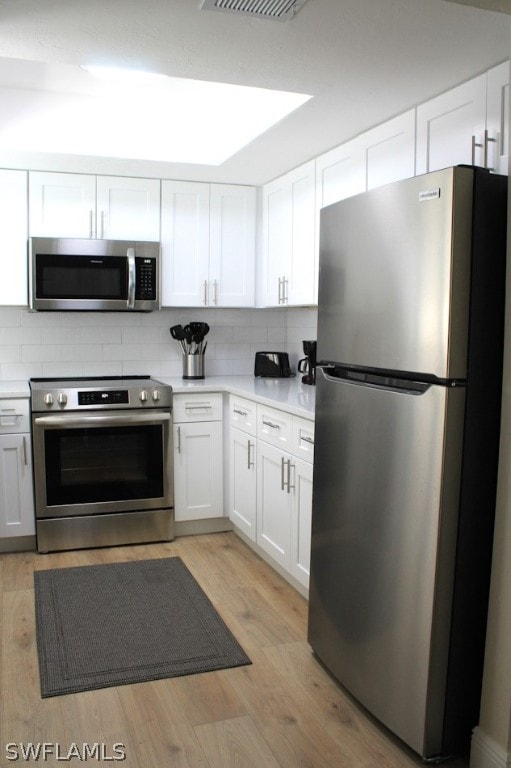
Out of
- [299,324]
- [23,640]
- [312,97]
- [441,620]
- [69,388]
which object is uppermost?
[312,97]

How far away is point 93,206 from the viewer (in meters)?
4.14

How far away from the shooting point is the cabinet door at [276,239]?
4043 mm

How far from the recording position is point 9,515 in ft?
12.6

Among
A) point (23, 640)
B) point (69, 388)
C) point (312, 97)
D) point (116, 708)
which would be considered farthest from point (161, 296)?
point (116, 708)

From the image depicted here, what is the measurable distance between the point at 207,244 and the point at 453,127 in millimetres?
2227

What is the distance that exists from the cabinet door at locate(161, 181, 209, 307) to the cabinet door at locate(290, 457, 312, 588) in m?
1.68

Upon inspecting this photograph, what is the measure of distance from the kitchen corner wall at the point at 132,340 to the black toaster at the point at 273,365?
0.22 metres

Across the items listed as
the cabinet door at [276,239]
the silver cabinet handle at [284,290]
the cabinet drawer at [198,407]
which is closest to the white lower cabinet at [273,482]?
the cabinet drawer at [198,407]

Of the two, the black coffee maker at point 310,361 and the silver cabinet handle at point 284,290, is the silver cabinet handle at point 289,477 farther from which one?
the silver cabinet handle at point 284,290

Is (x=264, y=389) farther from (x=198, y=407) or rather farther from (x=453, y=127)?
(x=453, y=127)

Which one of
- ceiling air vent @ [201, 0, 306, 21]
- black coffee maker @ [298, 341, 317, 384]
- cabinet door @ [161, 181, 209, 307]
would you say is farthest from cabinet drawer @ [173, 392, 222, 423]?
ceiling air vent @ [201, 0, 306, 21]

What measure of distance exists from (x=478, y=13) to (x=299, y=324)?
112 inches

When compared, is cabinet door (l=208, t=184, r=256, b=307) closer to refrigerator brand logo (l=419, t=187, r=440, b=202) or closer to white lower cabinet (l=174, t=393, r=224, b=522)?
white lower cabinet (l=174, t=393, r=224, b=522)

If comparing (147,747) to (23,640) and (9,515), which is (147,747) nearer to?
(23,640)
